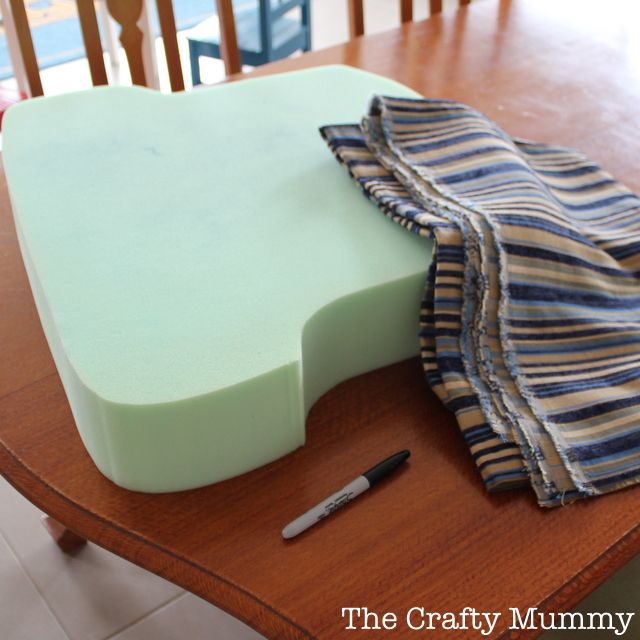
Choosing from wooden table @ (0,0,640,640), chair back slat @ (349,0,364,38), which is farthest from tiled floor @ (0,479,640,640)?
chair back slat @ (349,0,364,38)

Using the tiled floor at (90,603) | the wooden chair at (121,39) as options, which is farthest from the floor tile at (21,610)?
the wooden chair at (121,39)

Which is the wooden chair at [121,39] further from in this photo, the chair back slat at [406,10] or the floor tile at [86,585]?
the floor tile at [86,585]

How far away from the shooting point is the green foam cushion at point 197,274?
547 millimetres

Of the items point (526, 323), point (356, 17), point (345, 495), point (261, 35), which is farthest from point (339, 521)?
point (261, 35)

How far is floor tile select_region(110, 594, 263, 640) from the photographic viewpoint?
1.12m

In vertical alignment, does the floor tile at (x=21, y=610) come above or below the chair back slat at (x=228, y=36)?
below

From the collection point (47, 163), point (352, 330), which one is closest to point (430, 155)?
point (352, 330)

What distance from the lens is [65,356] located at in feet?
1.85

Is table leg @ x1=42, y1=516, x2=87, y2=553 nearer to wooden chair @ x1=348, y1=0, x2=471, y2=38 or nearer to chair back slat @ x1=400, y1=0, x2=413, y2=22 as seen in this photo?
wooden chair @ x1=348, y1=0, x2=471, y2=38

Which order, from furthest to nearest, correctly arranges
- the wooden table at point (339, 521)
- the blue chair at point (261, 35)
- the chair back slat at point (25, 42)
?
the blue chair at point (261, 35)
the chair back slat at point (25, 42)
the wooden table at point (339, 521)

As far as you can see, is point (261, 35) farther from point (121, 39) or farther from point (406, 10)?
point (121, 39)

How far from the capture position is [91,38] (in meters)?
1.13

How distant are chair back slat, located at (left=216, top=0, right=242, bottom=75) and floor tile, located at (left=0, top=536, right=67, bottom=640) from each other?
846 millimetres

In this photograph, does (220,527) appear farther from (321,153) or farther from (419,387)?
(321,153)
